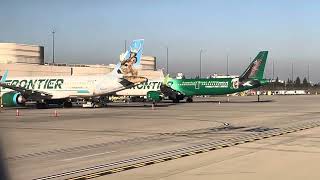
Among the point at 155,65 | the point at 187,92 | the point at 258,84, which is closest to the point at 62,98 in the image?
the point at 187,92

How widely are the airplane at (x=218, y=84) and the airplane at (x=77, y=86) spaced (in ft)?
55.3

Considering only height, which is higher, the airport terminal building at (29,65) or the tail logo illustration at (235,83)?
the airport terminal building at (29,65)

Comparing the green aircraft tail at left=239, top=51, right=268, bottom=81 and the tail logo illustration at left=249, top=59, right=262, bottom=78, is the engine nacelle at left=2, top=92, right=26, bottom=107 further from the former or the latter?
the tail logo illustration at left=249, top=59, right=262, bottom=78

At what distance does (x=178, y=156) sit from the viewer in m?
15.1

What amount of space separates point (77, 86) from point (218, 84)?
26.1 m

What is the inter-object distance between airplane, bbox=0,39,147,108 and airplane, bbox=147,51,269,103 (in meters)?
16.9

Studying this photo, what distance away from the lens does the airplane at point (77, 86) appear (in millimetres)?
52000

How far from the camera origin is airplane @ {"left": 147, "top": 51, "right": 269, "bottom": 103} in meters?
72.0

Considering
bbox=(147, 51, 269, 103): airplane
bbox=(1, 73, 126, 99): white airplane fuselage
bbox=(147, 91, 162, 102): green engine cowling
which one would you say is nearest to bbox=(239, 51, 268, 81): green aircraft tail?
bbox=(147, 51, 269, 103): airplane

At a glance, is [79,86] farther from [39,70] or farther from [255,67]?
[39,70]

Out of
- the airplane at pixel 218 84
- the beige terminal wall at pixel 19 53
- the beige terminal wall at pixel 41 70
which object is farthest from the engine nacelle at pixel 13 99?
the beige terminal wall at pixel 19 53

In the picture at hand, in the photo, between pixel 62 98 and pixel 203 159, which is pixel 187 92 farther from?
pixel 203 159

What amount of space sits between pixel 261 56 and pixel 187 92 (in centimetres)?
1259

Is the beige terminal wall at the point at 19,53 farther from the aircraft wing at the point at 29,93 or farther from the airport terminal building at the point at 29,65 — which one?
the aircraft wing at the point at 29,93
